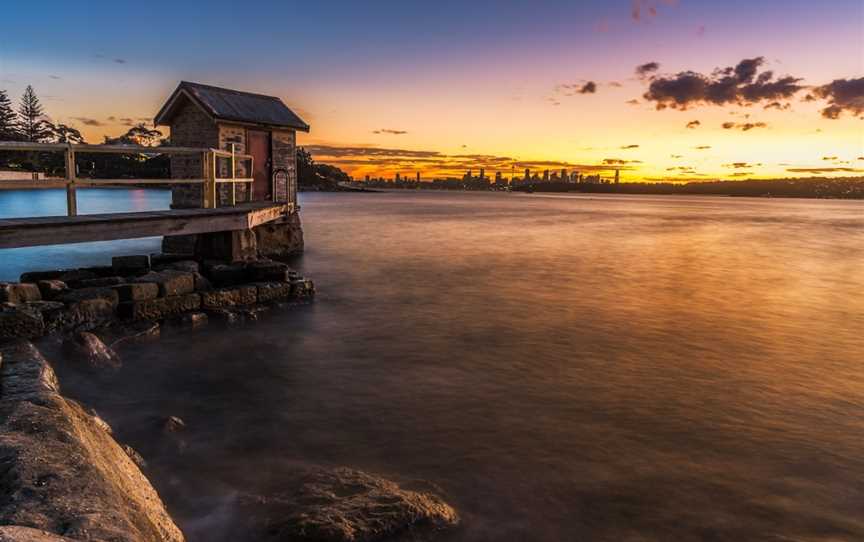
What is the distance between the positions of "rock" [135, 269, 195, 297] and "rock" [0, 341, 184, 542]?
19.1 feet

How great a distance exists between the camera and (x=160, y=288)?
10117 mm

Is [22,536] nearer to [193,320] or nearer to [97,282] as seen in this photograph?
[193,320]

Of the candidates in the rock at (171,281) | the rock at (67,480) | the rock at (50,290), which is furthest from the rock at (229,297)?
the rock at (67,480)

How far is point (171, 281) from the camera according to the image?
33.7 feet

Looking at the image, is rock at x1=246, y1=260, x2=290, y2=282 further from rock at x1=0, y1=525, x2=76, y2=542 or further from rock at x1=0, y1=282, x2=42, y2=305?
rock at x1=0, y1=525, x2=76, y2=542

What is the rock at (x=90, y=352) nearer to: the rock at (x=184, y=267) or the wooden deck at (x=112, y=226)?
the wooden deck at (x=112, y=226)

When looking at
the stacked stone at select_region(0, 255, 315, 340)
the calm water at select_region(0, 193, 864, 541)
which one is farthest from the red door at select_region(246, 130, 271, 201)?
the calm water at select_region(0, 193, 864, 541)

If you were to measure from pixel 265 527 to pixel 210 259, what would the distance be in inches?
394

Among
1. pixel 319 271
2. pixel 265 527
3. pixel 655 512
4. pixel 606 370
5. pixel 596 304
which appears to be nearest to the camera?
pixel 265 527

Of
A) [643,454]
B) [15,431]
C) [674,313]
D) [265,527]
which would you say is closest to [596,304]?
[674,313]

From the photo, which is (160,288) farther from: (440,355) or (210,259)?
(440,355)

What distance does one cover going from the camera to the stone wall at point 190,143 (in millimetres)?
17094

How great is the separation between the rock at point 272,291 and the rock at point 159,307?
1.43 m

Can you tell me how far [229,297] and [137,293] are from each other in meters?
1.80
